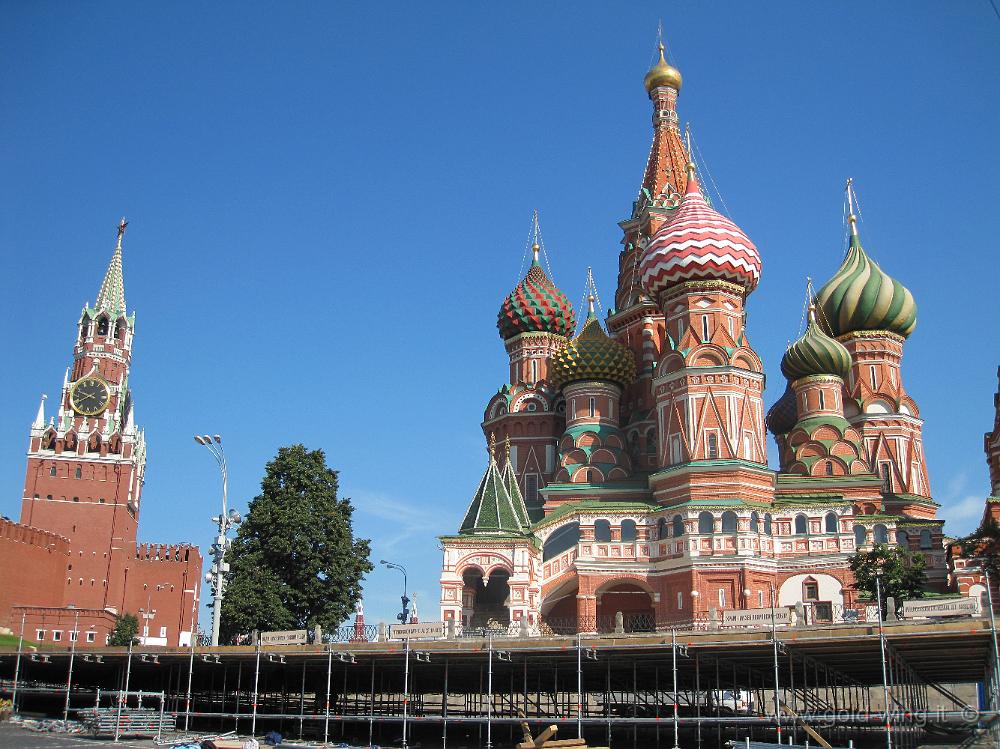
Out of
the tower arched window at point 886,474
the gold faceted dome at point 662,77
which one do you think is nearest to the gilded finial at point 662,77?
the gold faceted dome at point 662,77

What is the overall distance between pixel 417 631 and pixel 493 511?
13321 mm

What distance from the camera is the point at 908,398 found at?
50.4m

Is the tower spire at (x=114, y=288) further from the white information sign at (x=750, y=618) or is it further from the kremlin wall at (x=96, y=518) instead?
the white information sign at (x=750, y=618)

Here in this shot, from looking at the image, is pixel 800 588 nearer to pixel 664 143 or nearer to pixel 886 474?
pixel 886 474

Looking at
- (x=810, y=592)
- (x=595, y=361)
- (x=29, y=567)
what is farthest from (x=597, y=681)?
(x=29, y=567)

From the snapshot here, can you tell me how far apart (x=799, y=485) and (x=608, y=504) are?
751cm

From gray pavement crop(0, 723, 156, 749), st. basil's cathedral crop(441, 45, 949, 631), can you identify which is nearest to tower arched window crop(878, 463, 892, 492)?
st. basil's cathedral crop(441, 45, 949, 631)

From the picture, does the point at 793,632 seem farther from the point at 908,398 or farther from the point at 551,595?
the point at 908,398

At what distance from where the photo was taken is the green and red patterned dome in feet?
179

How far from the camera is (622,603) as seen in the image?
1649 inches

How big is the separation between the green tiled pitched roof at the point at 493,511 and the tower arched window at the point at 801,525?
9762mm

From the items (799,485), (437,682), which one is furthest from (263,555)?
(799,485)

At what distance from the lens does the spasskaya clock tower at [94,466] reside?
2744 inches

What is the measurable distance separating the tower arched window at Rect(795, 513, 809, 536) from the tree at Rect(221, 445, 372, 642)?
50.9ft
